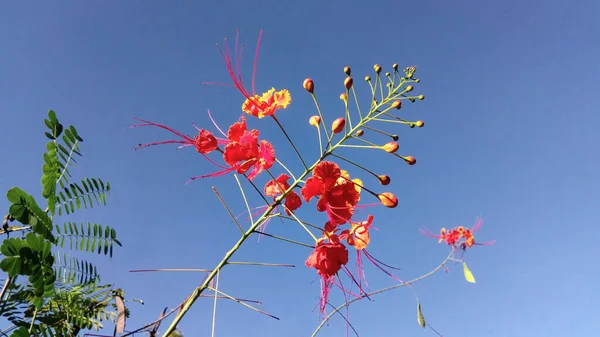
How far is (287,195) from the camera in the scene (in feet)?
5.63

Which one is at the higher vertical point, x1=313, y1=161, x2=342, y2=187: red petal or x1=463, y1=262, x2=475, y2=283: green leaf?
x1=463, y1=262, x2=475, y2=283: green leaf

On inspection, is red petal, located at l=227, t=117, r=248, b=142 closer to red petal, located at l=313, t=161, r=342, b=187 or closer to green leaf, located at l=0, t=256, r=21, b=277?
red petal, located at l=313, t=161, r=342, b=187

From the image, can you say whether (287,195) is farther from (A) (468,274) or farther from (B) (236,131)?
(A) (468,274)

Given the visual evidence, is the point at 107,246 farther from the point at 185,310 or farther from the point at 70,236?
the point at 185,310

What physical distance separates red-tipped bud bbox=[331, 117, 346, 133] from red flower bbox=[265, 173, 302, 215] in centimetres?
29

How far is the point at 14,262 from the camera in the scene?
45.6 inches

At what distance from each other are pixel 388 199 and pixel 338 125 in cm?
34

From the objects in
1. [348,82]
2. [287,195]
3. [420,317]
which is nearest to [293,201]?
[287,195]

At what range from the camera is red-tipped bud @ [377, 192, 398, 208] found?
1719 millimetres

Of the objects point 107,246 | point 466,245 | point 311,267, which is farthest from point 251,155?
point 466,245

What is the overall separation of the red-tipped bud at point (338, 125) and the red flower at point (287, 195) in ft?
0.95

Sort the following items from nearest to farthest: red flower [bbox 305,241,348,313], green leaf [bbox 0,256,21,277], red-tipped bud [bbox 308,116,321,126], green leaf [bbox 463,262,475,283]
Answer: green leaf [bbox 0,256,21,277]
red flower [bbox 305,241,348,313]
red-tipped bud [bbox 308,116,321,126]
green leaf [bbox 463,262,475,283]

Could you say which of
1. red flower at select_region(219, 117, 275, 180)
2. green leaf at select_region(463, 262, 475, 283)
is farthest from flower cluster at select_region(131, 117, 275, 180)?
green leaf at select_region(463, 262, 475, 283)

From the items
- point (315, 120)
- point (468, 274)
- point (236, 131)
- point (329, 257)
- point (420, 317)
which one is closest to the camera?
point (329, 257)
